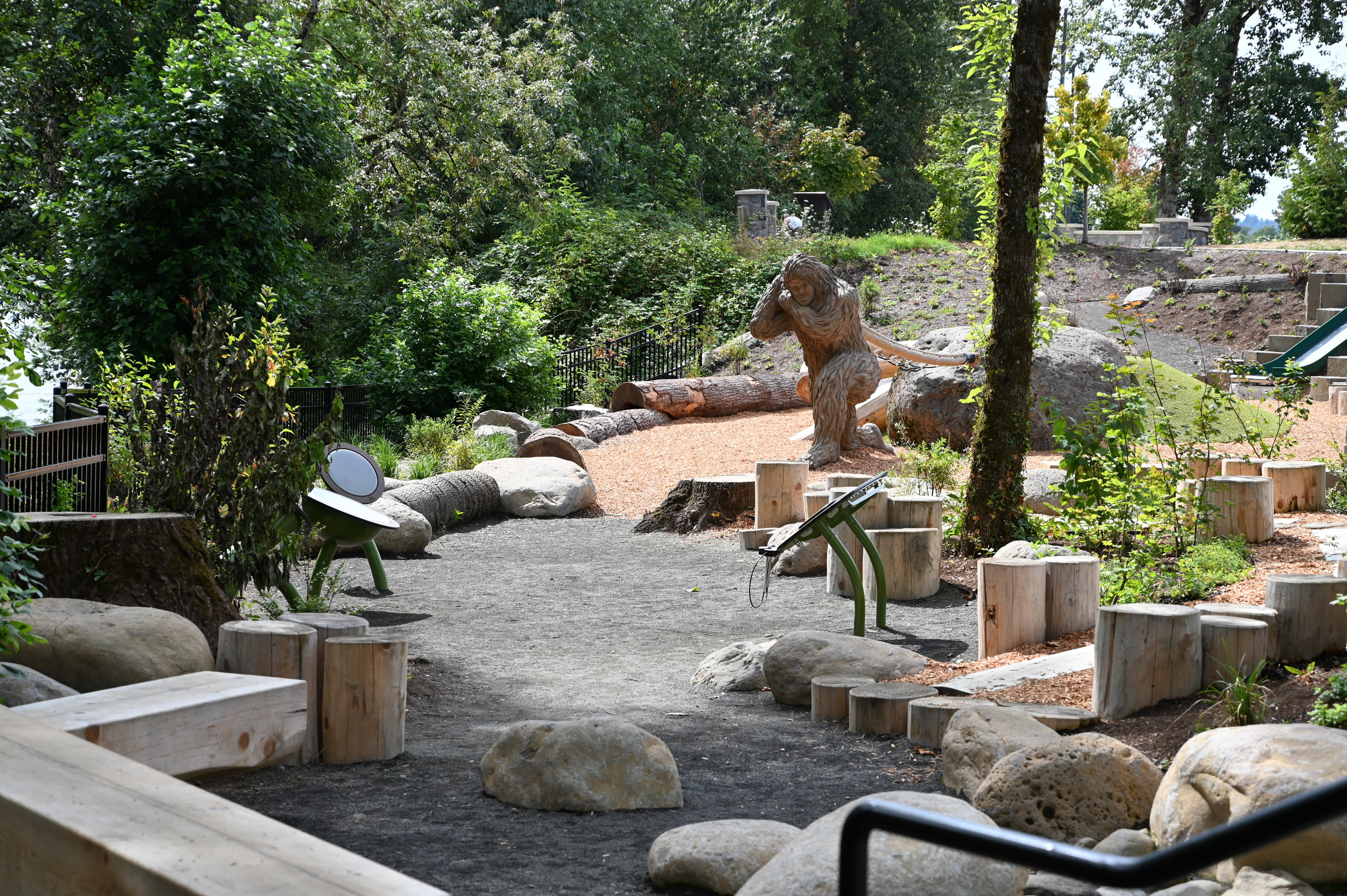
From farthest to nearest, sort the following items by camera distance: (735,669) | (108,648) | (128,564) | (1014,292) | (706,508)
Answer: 1. (706,508)
2. (1014,292)
3. (735,669)
4. (128,564)
5. (108,648)

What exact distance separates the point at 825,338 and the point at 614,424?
163 inches

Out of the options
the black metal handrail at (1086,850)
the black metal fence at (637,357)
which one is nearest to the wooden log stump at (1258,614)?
the black metal handrail at (1086,850)

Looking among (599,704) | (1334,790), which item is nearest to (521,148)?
(599,704)

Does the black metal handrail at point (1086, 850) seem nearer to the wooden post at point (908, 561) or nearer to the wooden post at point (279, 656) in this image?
the wooden post at point (279, 656)

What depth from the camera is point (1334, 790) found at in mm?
998

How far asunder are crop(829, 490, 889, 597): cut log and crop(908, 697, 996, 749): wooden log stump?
314cm

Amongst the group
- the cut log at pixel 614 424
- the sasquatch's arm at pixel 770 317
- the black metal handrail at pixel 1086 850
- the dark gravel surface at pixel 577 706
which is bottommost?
the dark gravel surface at pixel 577 706

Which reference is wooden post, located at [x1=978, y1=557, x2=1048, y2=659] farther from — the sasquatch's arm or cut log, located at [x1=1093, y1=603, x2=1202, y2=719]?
the sasquatch's arm

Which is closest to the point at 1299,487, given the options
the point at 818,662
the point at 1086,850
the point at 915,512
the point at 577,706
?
the point at 915,512

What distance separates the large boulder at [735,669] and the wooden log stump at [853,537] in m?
1.92

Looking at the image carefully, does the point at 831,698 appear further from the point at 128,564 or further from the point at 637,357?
the point at 637,357

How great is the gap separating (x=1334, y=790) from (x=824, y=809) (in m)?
3.23

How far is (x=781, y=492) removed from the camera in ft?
33.0

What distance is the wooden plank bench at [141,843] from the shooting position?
6.04 ft
